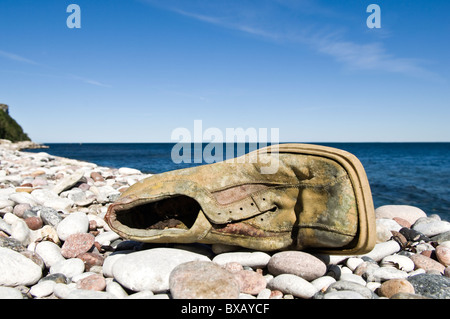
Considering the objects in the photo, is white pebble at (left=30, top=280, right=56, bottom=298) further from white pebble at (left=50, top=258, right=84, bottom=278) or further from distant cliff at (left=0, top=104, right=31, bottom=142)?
distant cliff at (left=0, top=104, right=31, bottom=142)

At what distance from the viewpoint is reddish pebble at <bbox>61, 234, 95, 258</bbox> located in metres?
3.57

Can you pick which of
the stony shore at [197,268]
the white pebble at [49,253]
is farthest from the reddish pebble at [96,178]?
the white pebble at [49,253]

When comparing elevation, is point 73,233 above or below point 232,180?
below

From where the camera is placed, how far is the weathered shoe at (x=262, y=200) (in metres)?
2.97

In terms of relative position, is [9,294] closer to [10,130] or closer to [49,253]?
[49,253]

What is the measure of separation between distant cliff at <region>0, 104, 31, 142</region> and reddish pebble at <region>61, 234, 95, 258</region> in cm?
5954

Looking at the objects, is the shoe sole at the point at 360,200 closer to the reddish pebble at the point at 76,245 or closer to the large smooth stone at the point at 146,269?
the large smooth stone at the point at 146,269

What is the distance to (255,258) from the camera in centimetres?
318

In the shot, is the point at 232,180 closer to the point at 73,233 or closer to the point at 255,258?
the point at 255,258
